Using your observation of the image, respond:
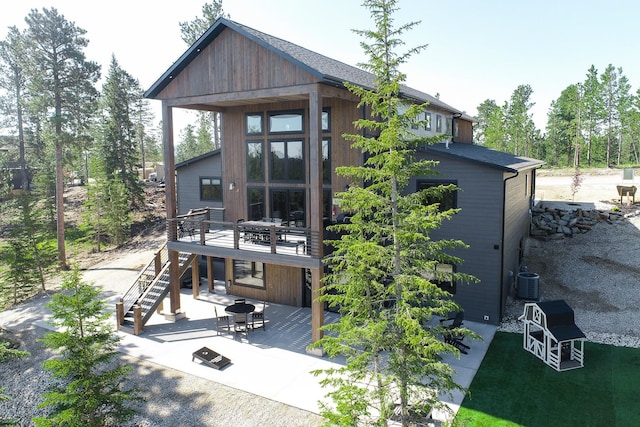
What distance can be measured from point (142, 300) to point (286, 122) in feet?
28.0

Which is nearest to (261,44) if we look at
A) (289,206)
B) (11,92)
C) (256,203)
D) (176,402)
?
(289,206)

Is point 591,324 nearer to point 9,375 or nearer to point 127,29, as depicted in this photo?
point 9,375

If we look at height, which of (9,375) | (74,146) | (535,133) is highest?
(535,133)

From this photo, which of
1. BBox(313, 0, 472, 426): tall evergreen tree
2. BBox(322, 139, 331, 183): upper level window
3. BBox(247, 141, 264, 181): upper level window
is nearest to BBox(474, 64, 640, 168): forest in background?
BBox(322, 139, 331, 183): upper level window

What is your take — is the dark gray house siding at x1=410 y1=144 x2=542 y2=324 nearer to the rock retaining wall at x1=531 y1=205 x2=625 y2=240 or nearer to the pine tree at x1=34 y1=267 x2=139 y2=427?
the rock retaining wall at x1=531 y1=205 x2=625 y2=240

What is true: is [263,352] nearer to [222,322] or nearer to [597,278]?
[222,322]

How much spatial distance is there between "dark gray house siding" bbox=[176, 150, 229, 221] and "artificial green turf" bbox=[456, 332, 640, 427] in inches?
525

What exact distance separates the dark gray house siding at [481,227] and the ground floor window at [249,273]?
7.36 metres

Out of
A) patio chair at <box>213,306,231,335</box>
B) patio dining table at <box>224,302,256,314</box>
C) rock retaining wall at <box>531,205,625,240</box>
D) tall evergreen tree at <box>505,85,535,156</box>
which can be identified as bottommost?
patio chair at <box>213,306,231,335</box>

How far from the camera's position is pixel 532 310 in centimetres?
1270

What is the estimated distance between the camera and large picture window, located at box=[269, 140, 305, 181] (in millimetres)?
15914

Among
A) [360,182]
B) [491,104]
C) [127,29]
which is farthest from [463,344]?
[491,104]

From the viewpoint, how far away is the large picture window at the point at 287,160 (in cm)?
1591

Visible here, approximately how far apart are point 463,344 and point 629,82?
52.9 m
